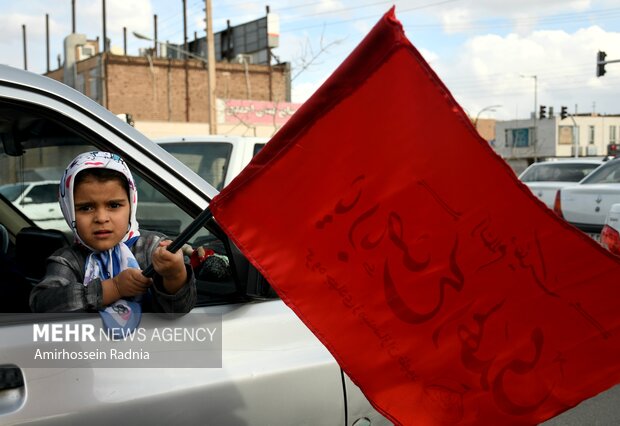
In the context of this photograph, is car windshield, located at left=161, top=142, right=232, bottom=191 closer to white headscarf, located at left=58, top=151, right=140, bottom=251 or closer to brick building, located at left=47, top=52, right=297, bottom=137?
white headscarf, located at left=58, top=151, right=140, bottom=251

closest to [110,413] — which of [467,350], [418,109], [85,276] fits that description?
[85,276]

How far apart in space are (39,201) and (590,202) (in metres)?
6.02

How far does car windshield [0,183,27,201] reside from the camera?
3.30 m

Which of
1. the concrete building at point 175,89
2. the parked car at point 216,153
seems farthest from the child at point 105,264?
the concrete building at point 175,89

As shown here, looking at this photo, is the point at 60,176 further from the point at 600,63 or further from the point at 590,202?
the point at 600,63

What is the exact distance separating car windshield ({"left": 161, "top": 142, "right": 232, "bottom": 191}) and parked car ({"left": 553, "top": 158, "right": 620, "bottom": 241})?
4.00 metres

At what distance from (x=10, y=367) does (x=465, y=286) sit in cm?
115

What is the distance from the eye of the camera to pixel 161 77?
46.0 m

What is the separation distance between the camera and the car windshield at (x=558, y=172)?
44.7 ft

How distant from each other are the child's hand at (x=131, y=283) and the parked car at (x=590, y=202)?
7.00 m

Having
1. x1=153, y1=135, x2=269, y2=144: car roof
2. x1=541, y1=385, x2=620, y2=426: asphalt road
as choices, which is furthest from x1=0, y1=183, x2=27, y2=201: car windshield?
x1=153, y1=135, x2=269, y2=144: car roof

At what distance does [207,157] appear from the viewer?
25.8ft

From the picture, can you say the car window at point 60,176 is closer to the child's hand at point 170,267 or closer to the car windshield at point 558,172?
the child's hand at point 170,267

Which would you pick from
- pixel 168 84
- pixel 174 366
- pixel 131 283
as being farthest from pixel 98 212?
pixel 168 84
